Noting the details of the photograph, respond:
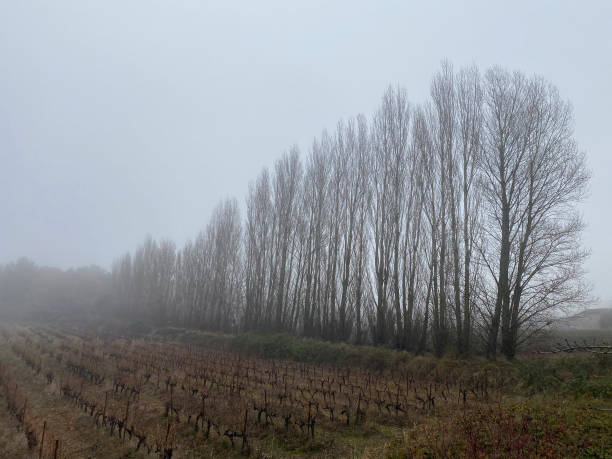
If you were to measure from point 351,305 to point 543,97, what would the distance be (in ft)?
45.6

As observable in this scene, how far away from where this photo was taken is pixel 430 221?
699 inches

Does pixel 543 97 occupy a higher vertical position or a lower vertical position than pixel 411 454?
higher

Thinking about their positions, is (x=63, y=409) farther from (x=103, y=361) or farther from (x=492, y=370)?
(x=492, y=370)

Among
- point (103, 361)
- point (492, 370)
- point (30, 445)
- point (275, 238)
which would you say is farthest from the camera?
point (275, 238)

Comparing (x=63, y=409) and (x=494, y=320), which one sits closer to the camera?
(x=63, y=409)

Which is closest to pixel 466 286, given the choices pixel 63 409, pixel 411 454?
pixel 411 454

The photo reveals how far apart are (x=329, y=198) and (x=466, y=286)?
38.5 feet

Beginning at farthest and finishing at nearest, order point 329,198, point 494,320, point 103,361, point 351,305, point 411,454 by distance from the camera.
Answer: point 329,198
point 351,305
point 103,361
point 494,320
point 411,454

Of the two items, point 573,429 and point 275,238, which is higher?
point 275,238

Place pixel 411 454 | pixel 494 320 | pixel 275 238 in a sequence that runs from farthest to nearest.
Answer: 1. pixel 275 238
2. pixel 494 320
3. pixel 411 454

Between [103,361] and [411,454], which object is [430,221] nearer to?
[411,454]

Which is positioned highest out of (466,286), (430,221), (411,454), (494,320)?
(430,221)

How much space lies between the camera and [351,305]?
21391 millimetres

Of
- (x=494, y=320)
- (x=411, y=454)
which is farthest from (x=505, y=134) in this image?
(x=411, y=454)
